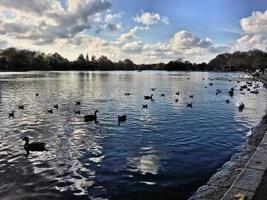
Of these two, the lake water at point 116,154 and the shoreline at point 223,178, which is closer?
the shoreline at point 223,178

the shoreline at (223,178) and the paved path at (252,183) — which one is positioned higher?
the paved path at (252,183)

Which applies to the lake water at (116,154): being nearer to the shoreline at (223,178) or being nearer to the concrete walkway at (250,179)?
the shoreline at (223,178)

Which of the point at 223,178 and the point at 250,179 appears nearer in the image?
the point at 250,179

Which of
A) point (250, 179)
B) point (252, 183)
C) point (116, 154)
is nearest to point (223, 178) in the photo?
point (250, 179)

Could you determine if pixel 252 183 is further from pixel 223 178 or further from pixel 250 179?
pixel 223 178

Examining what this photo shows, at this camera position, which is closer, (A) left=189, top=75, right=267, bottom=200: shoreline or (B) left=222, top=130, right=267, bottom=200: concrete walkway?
(B) left=222, top=130, right=267, bottom=200: concrete walkway

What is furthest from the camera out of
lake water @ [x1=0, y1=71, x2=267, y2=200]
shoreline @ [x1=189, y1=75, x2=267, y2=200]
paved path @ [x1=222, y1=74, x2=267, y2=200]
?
lake water @ [x1=0, y1=71, x2=267, y2=200]

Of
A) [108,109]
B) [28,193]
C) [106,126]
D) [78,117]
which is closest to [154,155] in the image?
[28,193]

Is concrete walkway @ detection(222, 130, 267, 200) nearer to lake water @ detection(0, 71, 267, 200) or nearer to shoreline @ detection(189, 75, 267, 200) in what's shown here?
shoreline @ detection(189, 75, 267, 200)

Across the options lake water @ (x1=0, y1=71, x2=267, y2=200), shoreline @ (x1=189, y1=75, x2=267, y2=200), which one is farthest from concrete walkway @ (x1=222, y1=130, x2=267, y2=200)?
lake water @ (x1=0, y1=71, x2=267, y2=200)

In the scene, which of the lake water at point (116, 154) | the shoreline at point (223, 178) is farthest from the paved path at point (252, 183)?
the lake water at point (116, 154)

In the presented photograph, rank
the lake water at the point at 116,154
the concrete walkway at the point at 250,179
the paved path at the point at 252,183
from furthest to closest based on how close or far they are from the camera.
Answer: the lake water at the point at 116,154 → the concrete walkway at the point at 250,179 → the paved path at the point at 252,183

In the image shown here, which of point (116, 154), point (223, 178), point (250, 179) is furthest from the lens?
point (116, 154)

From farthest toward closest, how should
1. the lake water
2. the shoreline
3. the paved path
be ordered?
the lake water < the shoreline < the paved path
